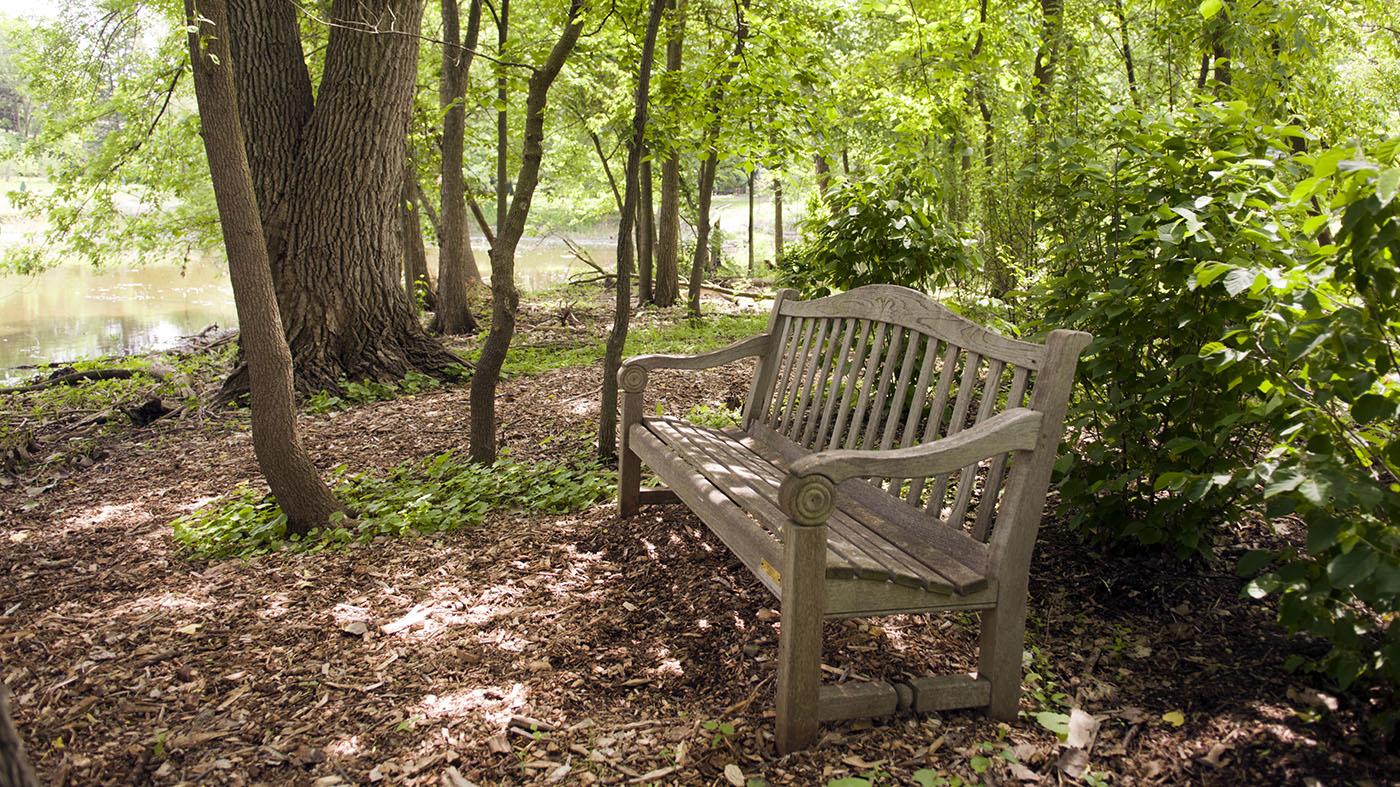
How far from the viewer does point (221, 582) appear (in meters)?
3.68

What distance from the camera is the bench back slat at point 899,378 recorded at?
2551 millimetres

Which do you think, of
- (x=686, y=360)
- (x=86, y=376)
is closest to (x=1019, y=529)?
(x=686, y=360)

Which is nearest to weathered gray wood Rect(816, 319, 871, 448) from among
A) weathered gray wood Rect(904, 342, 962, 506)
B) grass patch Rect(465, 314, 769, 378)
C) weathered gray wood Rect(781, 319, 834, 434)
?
weathered gray wood Rect(781, 319, 834, 434)

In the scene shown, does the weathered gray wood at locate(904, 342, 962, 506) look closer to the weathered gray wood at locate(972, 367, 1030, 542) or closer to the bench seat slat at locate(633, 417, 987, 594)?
the bench seat slat at locate(633, 417, 987, 594)

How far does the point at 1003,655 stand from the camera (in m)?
2.43

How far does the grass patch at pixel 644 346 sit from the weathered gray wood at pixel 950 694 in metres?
5.98

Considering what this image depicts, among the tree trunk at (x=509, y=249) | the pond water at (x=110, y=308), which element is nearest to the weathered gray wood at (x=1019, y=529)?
the tree trunk at (x=509, y=249)

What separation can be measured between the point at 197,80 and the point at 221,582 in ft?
7.05

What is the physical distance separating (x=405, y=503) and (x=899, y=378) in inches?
113

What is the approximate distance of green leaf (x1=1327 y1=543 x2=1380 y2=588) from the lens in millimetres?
1821

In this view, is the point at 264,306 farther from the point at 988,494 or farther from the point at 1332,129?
A: the point at 1332,129

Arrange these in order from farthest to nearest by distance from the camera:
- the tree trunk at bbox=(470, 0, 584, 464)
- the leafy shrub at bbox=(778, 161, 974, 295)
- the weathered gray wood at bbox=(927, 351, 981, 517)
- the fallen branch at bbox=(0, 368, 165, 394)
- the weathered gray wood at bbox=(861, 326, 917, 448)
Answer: the fallen branch at bbox=(0, 368, 165, 394)
the tree trunk at bbox=(470, 0, 584, 464)
the leafy shrub at bbox=(778, 161, 974, 295)
the weathered gray wood at bbox=(861, 326, 917, 448)
the weathered gray wood at bbox=(927, 351, 981, 517)

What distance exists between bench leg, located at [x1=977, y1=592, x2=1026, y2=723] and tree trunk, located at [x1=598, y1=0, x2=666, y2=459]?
105 inches

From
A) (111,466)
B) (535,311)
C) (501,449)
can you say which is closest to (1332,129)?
(501,449)
